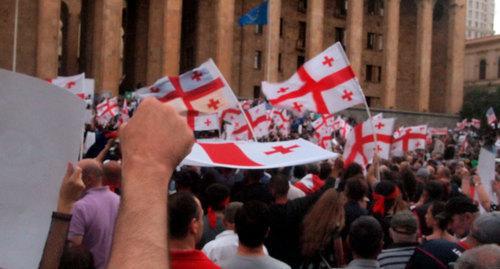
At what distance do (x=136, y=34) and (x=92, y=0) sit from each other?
4864 mm

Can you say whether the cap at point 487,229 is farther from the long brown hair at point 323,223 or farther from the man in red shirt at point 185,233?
the man in red shirt at point 185,233

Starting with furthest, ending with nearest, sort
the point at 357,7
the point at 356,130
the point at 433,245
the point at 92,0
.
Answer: the point at 357,7 < the point at 92,0 < the point at 356,130 < the point at 433,245

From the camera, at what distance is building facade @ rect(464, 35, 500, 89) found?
76.4m

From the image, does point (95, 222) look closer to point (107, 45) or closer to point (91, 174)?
point (91, 174)

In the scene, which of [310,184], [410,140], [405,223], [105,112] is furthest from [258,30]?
[405,223]

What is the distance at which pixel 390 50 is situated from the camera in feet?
172

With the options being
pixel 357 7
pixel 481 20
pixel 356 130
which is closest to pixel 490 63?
pixel 357 7

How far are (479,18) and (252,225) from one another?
165m

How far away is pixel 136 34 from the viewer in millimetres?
47031

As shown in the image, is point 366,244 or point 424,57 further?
point 424,57

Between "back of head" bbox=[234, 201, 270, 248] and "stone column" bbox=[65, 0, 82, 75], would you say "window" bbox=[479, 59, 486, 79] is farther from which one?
"back of head" bbox=[234, 201, 270, 248]

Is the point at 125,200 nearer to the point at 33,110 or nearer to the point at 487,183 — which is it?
the point at 33,110

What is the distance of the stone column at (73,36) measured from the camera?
1738 inches

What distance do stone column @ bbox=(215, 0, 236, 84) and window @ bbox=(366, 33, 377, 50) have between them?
625 inches
